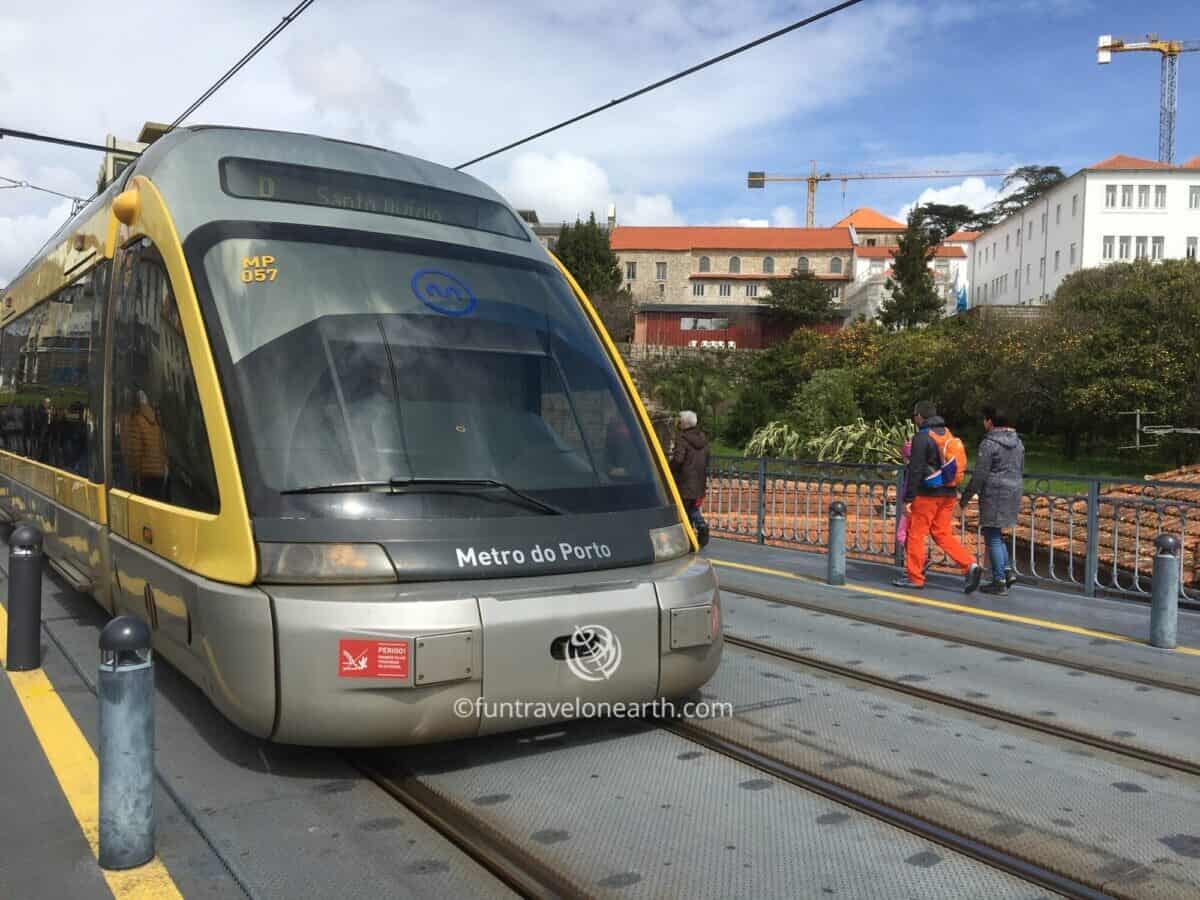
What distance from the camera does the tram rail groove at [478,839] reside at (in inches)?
134

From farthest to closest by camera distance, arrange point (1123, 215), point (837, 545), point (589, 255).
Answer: point (589, 255) < point (1123, 215) < point (837, 545)

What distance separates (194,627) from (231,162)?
89.7 inches

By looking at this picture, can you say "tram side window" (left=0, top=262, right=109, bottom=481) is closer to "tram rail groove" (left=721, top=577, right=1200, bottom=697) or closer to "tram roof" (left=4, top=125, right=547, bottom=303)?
"tram roof" (left=4, top=125, right=547, bottom=303)

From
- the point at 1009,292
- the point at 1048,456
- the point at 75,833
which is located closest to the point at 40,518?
the point at 75,833

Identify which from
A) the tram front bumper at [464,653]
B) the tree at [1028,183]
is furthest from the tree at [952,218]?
the tram front bumper at [464,653]

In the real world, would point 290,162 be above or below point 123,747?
above

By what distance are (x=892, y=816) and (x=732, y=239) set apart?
94169 mm

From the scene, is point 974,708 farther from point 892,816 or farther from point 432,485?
point 432,485

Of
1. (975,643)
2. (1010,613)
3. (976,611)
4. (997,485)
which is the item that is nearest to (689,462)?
(997,485)

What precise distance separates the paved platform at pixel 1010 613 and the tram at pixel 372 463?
375 centimetres

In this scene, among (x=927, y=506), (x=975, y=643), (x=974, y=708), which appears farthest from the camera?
(x=927, y=506)

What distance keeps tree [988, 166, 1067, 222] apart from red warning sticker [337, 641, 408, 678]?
332ft

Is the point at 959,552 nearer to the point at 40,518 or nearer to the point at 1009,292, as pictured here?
the point at 40,518

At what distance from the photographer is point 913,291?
65.2 meters
